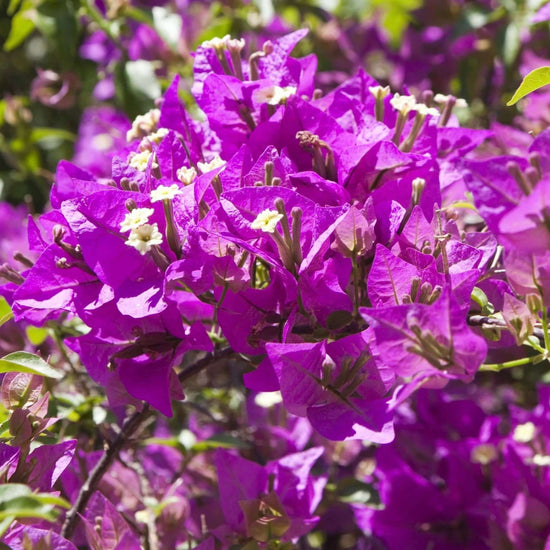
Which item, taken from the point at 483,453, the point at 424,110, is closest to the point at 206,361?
the point at 424,110

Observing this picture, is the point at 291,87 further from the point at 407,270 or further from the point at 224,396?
the point at 224,396

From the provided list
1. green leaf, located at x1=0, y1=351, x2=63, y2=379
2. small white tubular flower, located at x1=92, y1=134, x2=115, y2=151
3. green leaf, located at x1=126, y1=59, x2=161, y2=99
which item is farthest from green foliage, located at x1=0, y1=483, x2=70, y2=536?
small white tubular flower, located at x1=92, y1=134, x2=115, y2=151

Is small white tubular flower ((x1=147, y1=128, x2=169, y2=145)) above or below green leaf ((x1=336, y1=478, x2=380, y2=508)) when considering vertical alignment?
above

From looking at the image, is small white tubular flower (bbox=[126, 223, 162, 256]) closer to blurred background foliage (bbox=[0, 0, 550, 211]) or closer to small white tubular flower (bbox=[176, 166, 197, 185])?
small white tubular flower (bbox=[176, 166, 197, 185])

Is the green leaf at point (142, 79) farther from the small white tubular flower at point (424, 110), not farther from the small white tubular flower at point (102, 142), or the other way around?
the small white tubular flower at point (424, 110)

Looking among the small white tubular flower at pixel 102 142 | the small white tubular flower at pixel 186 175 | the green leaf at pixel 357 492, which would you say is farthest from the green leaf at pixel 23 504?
the small white tubular flower at pixel 102 142
